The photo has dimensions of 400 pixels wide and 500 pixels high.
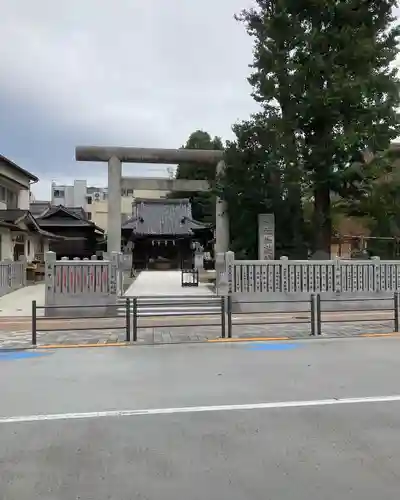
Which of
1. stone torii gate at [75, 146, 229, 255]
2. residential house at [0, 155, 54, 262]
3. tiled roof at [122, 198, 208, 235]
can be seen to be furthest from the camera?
tiled roof at [122, 198, 208, 235]

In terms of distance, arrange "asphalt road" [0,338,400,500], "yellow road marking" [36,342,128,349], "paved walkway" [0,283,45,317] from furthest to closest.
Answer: "paved walkway" [0,283,45,317], "yellow road marking" [36,342,128,349], "asphalt road" [0,338,400,500]

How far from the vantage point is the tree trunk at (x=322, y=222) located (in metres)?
17.7

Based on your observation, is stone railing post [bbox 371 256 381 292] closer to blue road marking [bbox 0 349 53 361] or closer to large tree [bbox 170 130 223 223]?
blue road marking [bbox 0 349 53 361]

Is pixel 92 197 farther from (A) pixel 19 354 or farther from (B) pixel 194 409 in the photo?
→ (B) pixel 194 409

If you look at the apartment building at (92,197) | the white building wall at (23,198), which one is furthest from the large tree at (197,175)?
the white building wall at (23,198)

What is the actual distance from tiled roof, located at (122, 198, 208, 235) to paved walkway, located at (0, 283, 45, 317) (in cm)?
1905

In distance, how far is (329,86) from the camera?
15.8 meters

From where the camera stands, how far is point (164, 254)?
136ft

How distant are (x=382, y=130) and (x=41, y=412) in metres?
14.6

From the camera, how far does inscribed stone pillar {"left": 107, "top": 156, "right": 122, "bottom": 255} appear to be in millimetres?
21438

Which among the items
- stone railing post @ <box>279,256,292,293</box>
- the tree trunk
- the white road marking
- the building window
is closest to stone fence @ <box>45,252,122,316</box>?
stone railing post @ <box>279,256,292,293</box>

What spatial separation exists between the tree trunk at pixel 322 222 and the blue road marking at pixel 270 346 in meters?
8.50

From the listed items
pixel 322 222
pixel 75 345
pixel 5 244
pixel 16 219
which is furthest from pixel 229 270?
pixel 16 219

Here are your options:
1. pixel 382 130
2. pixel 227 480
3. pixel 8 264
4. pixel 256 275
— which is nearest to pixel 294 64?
pixel 382 130
